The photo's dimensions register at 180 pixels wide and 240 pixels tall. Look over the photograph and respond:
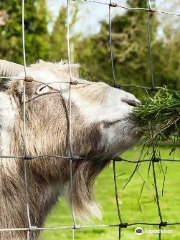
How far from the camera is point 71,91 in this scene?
3.62 metres

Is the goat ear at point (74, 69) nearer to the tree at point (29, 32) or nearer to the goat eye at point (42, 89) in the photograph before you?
the goat eye at point (42, 89)

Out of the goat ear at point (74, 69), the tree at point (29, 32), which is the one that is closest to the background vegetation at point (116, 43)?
the tree at point (29, 32)

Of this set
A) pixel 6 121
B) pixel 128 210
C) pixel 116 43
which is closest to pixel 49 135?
pixel 6 121

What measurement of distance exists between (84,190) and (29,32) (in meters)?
19.4

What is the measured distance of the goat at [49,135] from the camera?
11.4 feet

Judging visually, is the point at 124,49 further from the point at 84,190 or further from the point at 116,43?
the point at 84,190

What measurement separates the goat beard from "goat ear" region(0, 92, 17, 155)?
380 mm

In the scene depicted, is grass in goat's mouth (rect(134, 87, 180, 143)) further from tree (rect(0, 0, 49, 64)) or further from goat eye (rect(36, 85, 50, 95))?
tree (rect(0, 0, 49, 64))

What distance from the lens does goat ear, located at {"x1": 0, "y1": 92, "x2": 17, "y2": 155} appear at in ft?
11.7


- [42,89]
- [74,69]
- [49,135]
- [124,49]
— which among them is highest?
[124,49]

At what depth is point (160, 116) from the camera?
3443 mm

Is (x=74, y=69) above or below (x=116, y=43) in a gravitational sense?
A: below

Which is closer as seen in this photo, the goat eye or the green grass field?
the goat eye

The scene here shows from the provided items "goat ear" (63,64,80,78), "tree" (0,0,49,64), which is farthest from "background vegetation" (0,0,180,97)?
"goat ear" (63,64,80,78)
